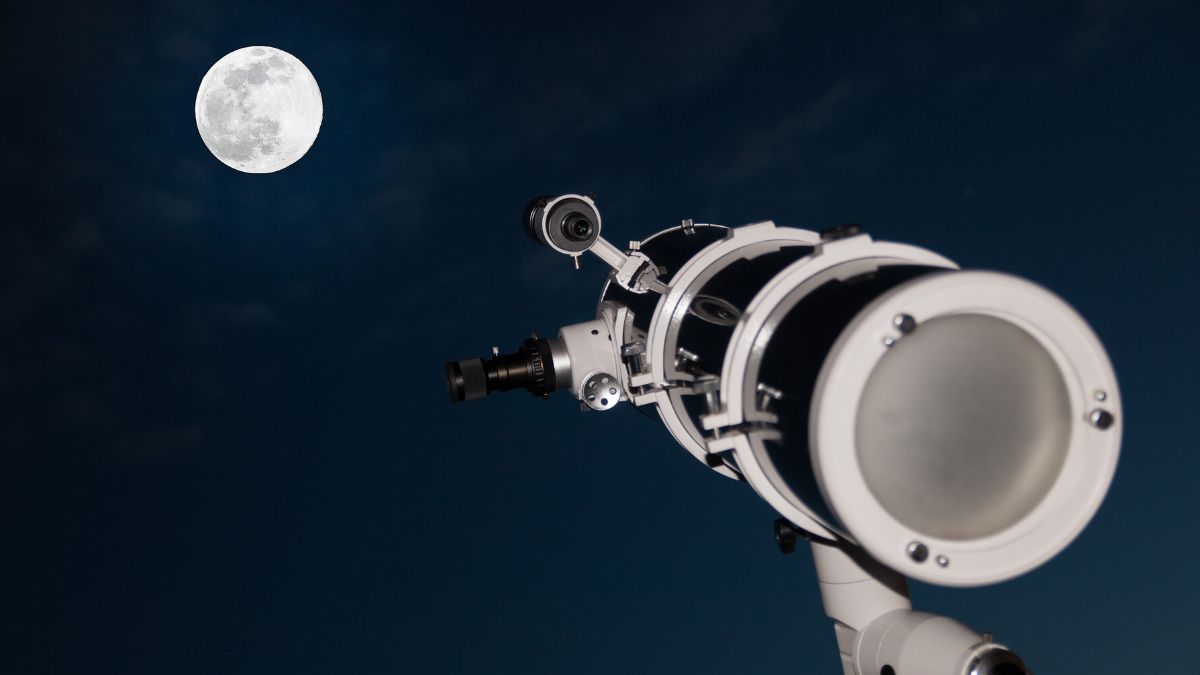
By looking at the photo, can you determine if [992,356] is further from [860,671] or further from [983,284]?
[860,671]

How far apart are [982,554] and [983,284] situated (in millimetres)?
449

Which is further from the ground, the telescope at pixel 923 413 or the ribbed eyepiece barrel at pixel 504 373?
the ribbed eyepiece barrel at pixel 504 373

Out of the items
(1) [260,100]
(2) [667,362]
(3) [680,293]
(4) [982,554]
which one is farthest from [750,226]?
(1) [260,100]

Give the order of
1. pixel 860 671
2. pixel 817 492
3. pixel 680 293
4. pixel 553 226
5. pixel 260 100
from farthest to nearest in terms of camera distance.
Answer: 1. pixel 260 100
2. pixel 553 226
3. pixel 680 293
4. pixel 860 671
5. pixel 817 492

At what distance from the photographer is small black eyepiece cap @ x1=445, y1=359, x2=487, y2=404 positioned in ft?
9.55

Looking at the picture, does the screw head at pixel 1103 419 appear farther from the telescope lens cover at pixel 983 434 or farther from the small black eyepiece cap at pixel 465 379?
the small black eyepiece cap at pixel 465 379

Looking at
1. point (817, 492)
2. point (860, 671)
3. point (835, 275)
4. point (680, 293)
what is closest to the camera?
point (817, 492)

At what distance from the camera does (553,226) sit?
293cm

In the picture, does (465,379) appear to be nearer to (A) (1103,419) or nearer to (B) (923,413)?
(B) (923,413)

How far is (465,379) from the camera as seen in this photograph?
9.58 ft

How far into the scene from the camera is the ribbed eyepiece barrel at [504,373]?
115 inches

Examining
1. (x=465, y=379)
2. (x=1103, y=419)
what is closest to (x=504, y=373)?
(x=465, y=379)

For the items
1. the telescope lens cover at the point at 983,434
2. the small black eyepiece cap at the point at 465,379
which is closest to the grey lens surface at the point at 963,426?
the telescope lens cover at the point at 983,434

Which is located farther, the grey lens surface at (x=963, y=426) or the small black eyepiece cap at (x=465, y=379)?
the small black eyepiece cap at (x=465, y=379)
